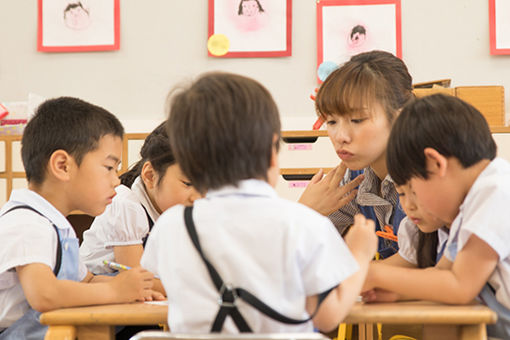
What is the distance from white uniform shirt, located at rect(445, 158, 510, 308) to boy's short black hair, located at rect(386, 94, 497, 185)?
0.05 metres

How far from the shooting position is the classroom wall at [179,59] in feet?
9.27

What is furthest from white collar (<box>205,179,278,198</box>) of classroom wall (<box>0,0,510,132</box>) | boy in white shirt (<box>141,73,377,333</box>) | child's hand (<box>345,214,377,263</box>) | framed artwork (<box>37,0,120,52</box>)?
framed artwork (<box>37,0,120,52</box>)

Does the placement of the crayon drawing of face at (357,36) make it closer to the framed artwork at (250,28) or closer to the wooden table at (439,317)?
the framed artwork at (250,28)

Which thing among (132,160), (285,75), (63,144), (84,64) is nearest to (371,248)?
(63,144)

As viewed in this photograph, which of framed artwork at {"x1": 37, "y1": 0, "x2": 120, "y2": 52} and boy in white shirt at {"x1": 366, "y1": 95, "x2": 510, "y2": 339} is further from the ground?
framed artwork at {"x1": 37, "y1": 0, "x2": 120, "y2": 52}

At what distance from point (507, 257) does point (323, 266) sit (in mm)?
322

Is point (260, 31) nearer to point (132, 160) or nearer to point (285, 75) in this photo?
point (285, 75)

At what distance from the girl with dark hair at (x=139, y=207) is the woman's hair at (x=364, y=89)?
41cm

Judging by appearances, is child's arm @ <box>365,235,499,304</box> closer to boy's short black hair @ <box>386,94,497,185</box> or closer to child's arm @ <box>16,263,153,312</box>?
boy's short black hair @ <box>386,94,497,185</box>

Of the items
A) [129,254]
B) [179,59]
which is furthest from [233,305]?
[179,59]

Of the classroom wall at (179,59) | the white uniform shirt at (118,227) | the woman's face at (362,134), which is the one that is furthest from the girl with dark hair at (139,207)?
the classroom wall at (179,59)

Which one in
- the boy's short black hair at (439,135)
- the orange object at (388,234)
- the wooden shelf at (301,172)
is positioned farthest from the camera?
the wooden shelf at (301,172)

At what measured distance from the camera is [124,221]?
145cm

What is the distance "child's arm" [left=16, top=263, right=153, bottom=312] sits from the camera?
3.14 ft
